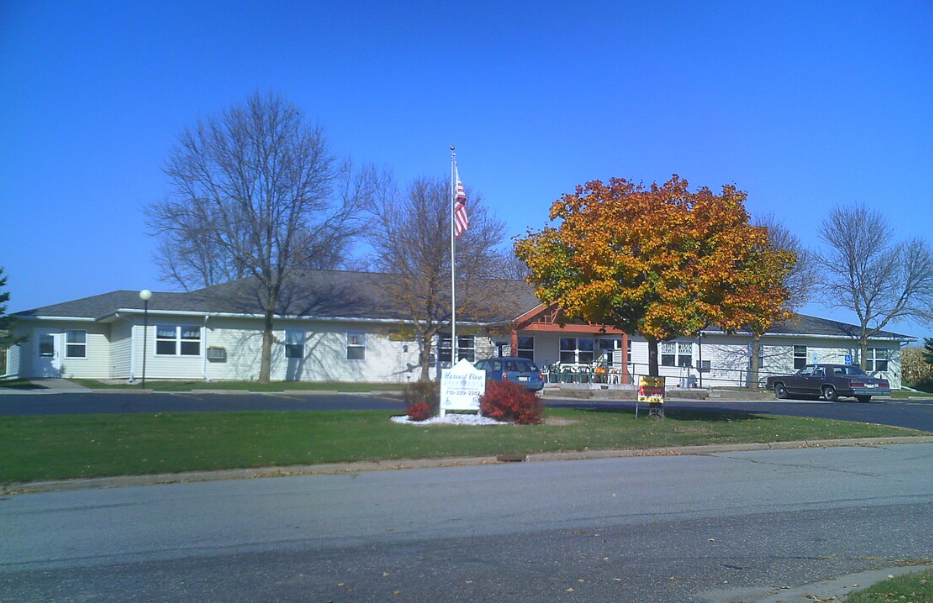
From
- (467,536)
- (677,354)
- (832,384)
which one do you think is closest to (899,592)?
(467,536)

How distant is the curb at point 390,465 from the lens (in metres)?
10.8

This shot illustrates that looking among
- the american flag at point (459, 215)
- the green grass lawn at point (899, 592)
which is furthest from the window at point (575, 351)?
the green grass lawn at point (899, 592)

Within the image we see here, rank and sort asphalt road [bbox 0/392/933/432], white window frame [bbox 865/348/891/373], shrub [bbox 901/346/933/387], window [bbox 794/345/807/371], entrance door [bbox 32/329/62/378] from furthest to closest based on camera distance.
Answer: shrub [bbox 901/346/933/387], white window frame [bbox 865/348/891/373], window [bbox 794/345/807/371], entrance door [bbox 32/329/62/378], asphalt road [bbox 0/392/933/432]

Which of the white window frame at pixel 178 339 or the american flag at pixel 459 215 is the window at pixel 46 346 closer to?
the white window frame at pixel 178 339

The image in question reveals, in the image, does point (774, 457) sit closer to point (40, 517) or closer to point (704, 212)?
point (704, 212)

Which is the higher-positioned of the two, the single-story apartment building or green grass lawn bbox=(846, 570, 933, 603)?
the single-story apartment building

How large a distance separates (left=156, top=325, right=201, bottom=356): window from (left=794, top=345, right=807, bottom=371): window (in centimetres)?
3159

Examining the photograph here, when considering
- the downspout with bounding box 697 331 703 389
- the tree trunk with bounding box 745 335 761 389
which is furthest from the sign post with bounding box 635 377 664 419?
the tree trunk with bounding box 745 335 761 389

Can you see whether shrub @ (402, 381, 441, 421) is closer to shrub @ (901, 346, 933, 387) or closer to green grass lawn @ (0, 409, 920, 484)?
green grass lawn @ (0, 409, 920, 484)

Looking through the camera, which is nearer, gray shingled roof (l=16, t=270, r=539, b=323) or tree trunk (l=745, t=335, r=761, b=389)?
gray shingled roof (l=16, t=270, r=539, b=323)

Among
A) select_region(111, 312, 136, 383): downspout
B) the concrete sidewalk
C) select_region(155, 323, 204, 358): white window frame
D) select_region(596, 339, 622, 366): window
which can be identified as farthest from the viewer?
select_region(596, 339, 622, 366): window

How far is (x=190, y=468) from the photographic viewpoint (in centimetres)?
1188

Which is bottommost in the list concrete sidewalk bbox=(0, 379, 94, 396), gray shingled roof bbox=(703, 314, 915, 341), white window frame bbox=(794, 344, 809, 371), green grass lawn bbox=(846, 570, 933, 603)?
green grass lawn bbox=(846, 570, 933, 603)

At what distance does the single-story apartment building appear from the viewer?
3341 cm
